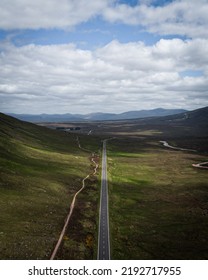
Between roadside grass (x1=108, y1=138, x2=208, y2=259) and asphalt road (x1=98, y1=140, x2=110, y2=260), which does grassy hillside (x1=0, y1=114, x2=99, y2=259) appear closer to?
asphalt road (x1=98, y1=140, x2=110, y2=260)

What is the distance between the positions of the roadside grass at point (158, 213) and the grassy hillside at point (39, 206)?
772cm

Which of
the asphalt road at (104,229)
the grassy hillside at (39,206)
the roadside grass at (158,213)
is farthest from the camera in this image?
the roadside grass at (158,213)

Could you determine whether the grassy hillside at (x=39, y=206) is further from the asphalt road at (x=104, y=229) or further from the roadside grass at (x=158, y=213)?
the roadside grass at (x=158, y=213)

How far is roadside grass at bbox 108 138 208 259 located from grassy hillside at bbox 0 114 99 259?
7715mm

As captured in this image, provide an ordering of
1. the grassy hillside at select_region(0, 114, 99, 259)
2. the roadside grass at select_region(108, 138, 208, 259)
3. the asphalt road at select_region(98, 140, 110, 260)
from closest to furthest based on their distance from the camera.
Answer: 1. the grassy hillside at select_region(0, 114, 99, 259)
2. the asphalt road at select_region(98, 140, 110, 260)
3. the roadside grass at select_region(108, 138, 208, 259)

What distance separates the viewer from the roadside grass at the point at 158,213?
2707 inches

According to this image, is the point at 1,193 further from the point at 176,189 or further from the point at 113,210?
the point at 176,189

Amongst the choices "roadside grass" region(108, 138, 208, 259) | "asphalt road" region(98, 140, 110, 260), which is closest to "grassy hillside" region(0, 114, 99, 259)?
"asphalt road" region(98, 140, 110, 260)

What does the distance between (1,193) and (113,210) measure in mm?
34166

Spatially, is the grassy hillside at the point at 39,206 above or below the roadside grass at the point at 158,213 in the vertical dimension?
above

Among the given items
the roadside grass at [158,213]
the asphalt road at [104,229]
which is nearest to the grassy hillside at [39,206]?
the asphalt road at [104,229]

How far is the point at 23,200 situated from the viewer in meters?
92.8

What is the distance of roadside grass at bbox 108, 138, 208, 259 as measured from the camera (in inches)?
2707

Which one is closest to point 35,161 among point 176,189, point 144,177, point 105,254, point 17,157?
point 17,157
